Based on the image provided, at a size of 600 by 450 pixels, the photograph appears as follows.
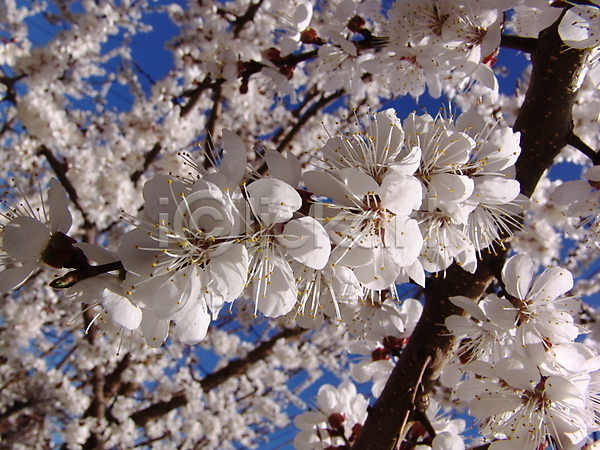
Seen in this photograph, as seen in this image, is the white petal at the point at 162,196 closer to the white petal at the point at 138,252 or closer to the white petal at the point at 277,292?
the white petal at the point at 138,252

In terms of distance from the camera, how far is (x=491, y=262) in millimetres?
1288

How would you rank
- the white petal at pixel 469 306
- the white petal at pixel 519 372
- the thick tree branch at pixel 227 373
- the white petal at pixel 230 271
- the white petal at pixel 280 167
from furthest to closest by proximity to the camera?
the thick tree branch at pixel 227 373 → the white petal at pixel 469 306 → the white petal at pixel 519 372 → the white petal at pixel 280 167 → the white petal at pixel 230 271

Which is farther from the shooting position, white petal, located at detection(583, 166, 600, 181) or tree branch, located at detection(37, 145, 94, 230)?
tree branch, located at detection(37, 145, 94, 230)

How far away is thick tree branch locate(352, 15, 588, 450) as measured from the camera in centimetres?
130

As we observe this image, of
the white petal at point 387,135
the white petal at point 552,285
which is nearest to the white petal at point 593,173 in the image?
the white petal at point 552,285

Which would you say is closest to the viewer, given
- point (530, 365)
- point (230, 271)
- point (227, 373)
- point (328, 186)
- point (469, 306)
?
point (230, 271)

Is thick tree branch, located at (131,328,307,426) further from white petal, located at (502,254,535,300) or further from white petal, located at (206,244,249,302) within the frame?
white petal, located at (206,244,249,302)

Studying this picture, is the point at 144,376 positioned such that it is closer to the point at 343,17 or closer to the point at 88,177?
the point at 88,177

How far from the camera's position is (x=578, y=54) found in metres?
1.29

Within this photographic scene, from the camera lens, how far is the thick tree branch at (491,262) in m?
1.30

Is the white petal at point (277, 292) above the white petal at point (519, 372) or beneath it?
above

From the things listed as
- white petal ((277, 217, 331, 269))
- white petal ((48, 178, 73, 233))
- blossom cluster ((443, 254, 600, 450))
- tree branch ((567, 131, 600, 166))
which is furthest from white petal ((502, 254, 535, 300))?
white petal ((48, 178, 73, 233))

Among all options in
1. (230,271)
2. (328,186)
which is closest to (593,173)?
(328,186)

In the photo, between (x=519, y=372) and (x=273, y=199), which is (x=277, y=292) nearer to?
(x=273, y=199)
